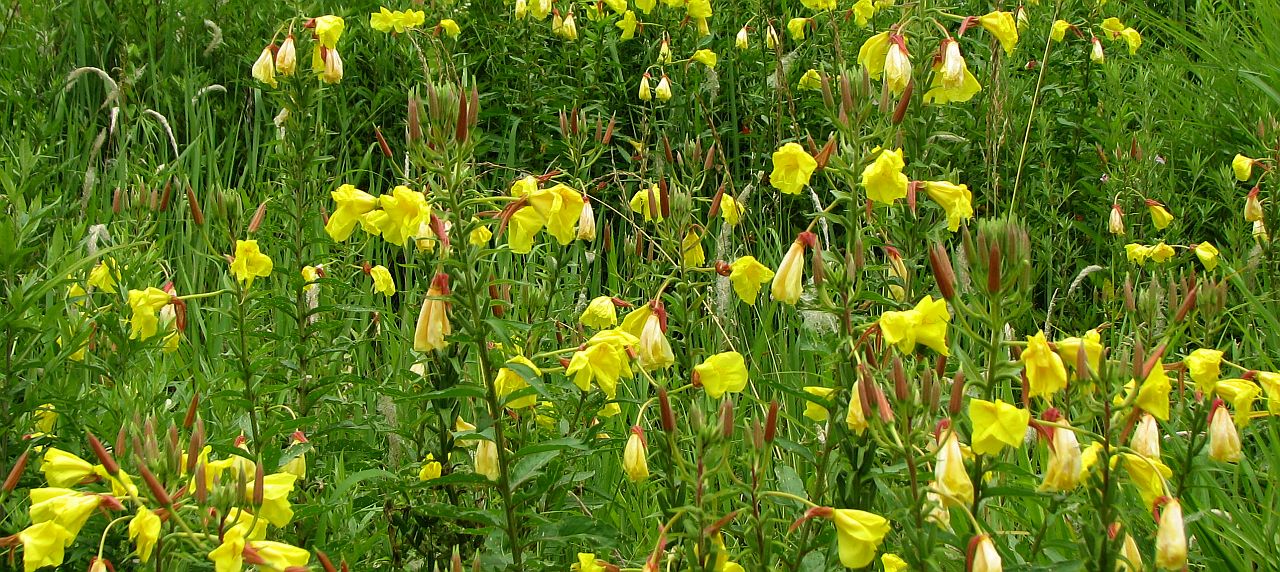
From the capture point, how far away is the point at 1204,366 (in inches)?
64.1

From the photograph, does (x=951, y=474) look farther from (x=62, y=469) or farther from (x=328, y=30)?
(x=328, y=30)

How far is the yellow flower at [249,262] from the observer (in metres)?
2.02

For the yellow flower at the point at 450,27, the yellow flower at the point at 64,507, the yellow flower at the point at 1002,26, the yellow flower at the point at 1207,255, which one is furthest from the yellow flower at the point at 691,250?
the yellow flower at the point at 450,27

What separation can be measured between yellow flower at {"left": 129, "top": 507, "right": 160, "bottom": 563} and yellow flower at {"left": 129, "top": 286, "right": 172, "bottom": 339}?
0.87 meters

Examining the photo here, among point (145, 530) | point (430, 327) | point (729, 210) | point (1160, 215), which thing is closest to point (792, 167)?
point (729, 210)

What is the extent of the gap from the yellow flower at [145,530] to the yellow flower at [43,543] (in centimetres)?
14

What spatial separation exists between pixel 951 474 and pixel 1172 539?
241mm

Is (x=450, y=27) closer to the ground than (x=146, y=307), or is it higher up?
higher up

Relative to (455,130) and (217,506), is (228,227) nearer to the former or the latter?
(455,130)

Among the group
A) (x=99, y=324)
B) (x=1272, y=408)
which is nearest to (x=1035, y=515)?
(x=1272, y=408)

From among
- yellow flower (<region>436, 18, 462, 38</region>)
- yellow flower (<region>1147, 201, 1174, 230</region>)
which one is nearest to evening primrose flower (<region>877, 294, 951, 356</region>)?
yellow flower (<region>1147, 201, 1174, 230</region>)

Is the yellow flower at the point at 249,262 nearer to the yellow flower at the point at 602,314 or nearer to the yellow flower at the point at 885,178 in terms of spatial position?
the yellow flower at the point at 602,314

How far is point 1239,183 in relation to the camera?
4402 millimetres

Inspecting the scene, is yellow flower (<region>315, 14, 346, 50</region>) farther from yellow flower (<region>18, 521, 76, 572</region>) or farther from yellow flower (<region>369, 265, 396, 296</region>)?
yellow flower (<region>18, 521, 76, 572</region>)
